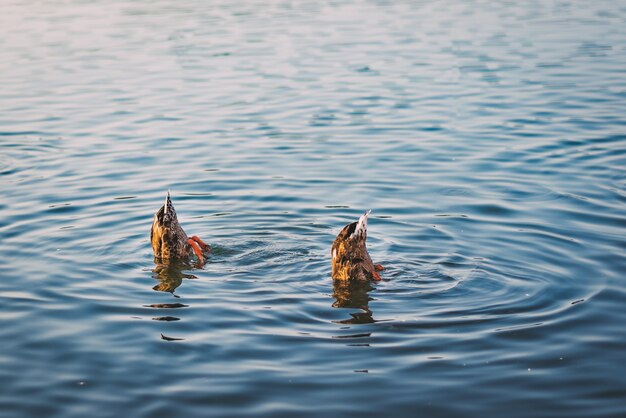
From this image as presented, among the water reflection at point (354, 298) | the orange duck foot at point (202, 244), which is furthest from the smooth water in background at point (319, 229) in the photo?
the orange duck foot at point (202, 244)

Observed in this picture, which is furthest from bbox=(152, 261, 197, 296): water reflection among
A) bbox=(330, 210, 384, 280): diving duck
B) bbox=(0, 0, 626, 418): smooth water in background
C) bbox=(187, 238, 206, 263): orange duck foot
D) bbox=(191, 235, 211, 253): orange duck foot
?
bbox=(330, 210, 384, 280): diving duck

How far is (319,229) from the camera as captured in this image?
11422mm

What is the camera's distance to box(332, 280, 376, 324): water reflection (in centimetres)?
845

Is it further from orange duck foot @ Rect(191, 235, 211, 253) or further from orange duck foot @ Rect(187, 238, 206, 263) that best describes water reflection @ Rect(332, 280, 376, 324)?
orange duck foot @ Rect(191, 235, 211, 253)

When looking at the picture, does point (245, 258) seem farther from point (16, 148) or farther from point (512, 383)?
point (16, 148)

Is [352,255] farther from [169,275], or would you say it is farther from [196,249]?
[169,275]

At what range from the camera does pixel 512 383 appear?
7000 mm

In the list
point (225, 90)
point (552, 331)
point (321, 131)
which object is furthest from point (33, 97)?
point (552, 331)

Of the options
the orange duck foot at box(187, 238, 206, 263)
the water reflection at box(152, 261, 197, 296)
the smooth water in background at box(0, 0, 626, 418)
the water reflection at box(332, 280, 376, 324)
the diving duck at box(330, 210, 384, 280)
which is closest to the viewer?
the smooth water in background at box(0, 0, 626, 418)

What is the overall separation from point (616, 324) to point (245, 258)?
14.2 ft

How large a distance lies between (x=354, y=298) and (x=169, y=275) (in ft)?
7.53

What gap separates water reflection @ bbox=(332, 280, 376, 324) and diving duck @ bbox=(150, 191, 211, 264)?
6.08 feet

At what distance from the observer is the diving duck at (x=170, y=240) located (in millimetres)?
10164

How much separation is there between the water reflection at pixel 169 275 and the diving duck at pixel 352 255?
1723mm
